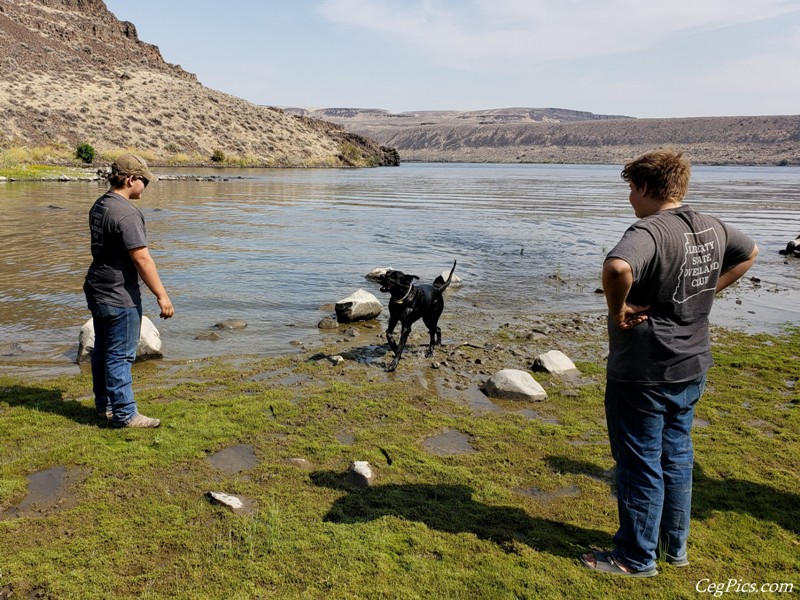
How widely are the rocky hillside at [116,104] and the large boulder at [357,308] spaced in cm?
6002

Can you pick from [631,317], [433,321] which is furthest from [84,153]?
[631,317]

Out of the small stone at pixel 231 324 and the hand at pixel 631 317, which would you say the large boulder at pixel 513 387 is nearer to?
the hand at pixel 631 317

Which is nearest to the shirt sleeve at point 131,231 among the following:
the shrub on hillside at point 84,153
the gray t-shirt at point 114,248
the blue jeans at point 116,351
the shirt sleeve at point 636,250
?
the gray t-shirt at point 114,248

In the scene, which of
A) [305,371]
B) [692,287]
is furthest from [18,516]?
[692,287]

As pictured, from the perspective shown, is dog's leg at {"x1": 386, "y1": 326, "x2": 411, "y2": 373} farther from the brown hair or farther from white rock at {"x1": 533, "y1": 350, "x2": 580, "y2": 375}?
the brown hair

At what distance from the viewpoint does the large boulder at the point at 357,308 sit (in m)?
10.6

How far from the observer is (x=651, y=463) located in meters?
3.57

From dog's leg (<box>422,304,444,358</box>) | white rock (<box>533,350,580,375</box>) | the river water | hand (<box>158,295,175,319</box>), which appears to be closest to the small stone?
the river water

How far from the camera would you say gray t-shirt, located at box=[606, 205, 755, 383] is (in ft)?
11.0

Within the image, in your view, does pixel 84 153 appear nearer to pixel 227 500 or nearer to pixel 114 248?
pixel 114 248

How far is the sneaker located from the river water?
8.64 ft

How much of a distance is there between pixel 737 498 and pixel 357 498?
10.3ft

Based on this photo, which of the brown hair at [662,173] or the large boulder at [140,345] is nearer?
the brown hair at [662,173]

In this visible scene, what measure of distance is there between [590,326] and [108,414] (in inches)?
323
